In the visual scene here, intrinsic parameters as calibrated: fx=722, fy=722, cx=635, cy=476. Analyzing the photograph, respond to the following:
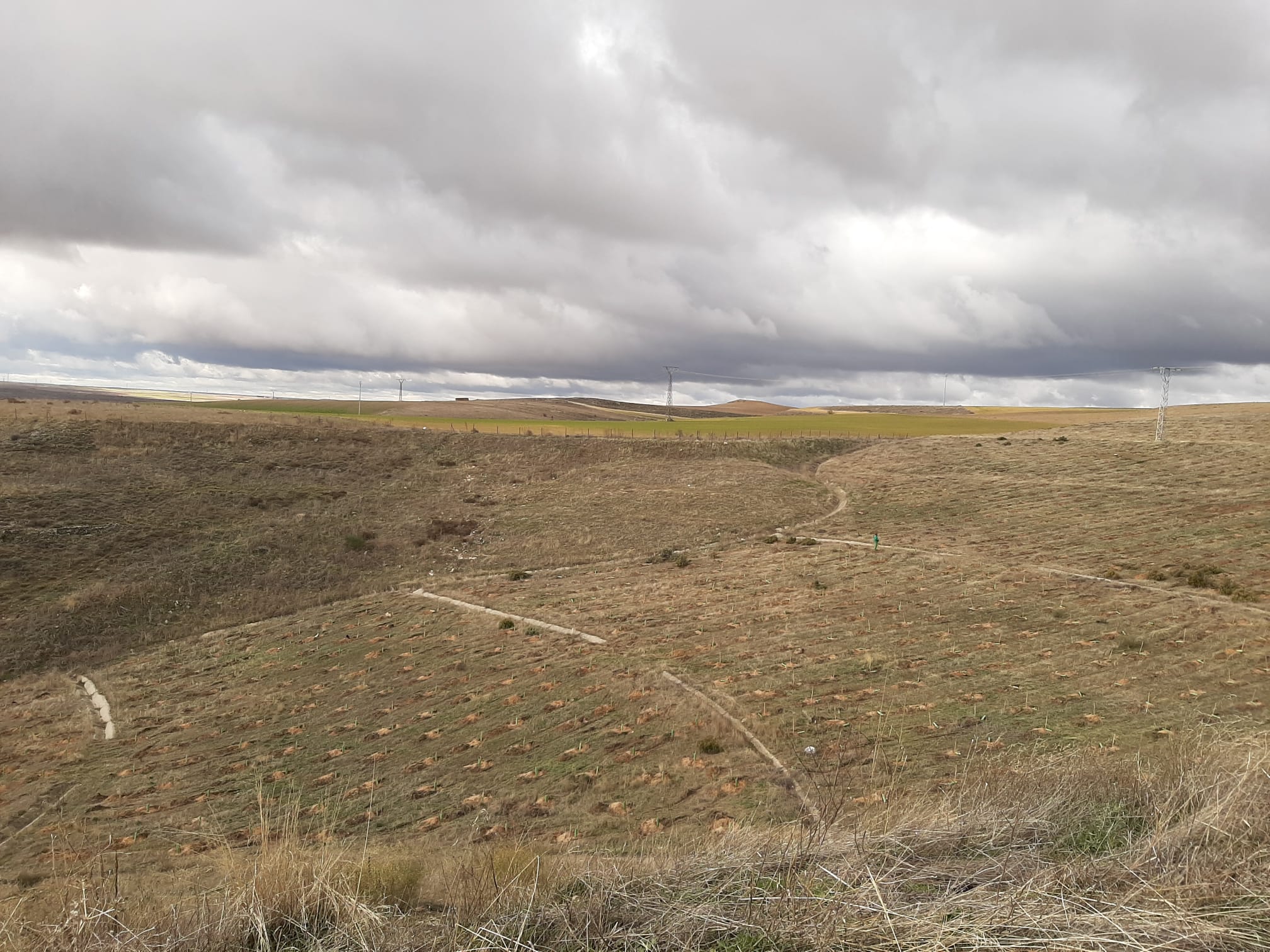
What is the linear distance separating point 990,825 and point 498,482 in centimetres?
5172

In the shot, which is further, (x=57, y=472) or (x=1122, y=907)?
(x=57, y=472)

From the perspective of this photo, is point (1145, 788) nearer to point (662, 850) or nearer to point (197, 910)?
point (662, 850)

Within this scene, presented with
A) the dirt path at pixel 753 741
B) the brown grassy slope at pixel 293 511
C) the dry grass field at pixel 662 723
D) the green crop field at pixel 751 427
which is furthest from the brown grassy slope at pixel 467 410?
the dirt path at pixel 753 741

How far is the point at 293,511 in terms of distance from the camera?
45.6 metres

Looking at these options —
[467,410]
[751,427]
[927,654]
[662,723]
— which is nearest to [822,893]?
[662,723]

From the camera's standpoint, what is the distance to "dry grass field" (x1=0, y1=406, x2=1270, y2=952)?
5.30 meters

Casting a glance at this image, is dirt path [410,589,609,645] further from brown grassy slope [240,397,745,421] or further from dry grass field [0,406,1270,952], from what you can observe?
brown grassy slope [240,397,745,421]

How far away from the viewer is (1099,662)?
58.5 feet

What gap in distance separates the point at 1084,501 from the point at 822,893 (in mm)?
43078

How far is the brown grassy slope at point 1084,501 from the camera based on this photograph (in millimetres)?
28984

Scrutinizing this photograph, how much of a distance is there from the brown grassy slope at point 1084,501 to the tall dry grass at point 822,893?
22.1 m

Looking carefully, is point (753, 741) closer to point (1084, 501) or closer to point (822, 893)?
point (822, 893)

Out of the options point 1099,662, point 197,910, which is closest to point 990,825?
point 197,910

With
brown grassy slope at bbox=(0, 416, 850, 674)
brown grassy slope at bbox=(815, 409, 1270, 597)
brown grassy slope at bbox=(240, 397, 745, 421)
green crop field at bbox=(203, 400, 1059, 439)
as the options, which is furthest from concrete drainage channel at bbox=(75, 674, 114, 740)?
brown grassy slope at bbox=(240, 397, 745, 421)
